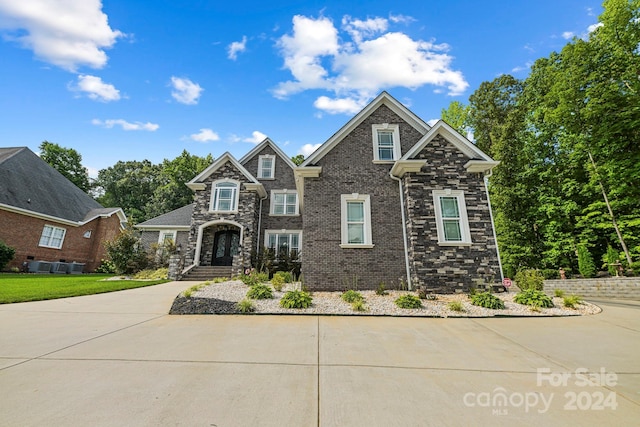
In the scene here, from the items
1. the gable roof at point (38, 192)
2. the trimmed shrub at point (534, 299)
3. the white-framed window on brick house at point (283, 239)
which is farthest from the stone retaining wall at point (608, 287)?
the gable roof at point (38, 192)

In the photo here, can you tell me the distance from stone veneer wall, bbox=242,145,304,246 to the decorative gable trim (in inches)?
360

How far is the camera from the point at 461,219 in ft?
29.3

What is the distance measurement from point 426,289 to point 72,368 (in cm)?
831

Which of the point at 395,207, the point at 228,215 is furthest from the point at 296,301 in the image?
the point at 228,215

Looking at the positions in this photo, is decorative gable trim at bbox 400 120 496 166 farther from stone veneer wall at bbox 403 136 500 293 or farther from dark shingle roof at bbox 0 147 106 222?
dark shingle roof at bbox 0 147 106 222

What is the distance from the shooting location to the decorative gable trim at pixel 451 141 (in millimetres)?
9383

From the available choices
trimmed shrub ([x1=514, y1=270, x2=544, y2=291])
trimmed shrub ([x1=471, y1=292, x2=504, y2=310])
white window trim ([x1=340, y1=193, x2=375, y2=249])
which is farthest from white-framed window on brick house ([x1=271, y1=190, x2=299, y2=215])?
trimmed shrub ([x1=514, y1=270, x2=544, y2=291])

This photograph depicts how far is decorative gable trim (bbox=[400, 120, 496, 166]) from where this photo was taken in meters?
9.38

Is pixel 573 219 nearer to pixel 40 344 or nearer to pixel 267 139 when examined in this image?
pixel 267 139

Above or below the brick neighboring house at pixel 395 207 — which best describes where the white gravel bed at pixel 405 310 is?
below

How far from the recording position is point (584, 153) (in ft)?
48.1

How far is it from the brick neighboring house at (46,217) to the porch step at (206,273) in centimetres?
1182

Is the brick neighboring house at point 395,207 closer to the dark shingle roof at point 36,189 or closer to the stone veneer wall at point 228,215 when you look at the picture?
the stone veneer wall at point 228,215

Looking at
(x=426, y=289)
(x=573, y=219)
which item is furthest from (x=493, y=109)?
(x=426, y=289)
